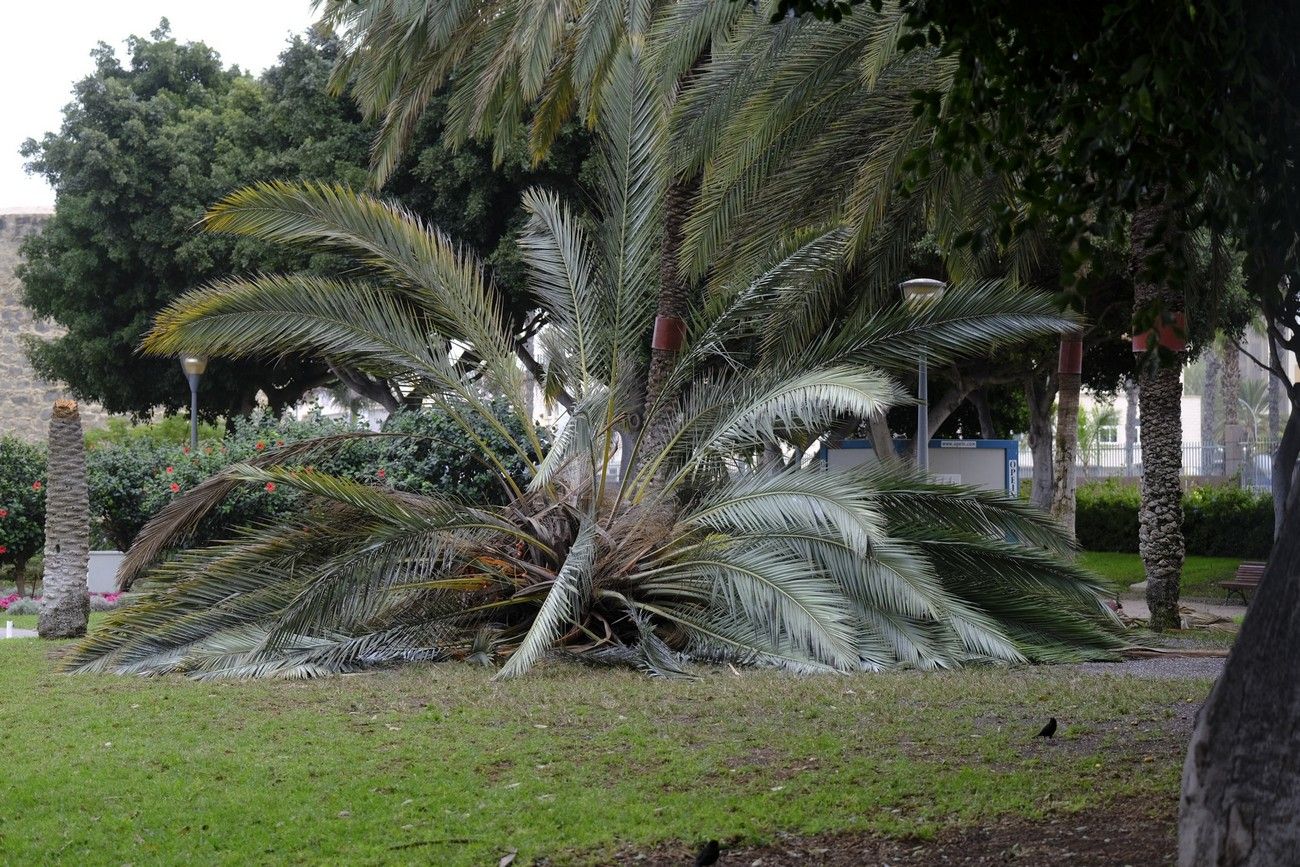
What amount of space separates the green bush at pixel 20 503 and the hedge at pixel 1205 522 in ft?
54.3

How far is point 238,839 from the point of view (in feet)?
15.0

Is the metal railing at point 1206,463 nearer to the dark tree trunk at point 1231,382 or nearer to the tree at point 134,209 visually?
the dark tree trunk at point 1231,382

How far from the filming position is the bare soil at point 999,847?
411cm

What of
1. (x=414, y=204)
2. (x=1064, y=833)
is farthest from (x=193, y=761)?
(x=414, y=204)

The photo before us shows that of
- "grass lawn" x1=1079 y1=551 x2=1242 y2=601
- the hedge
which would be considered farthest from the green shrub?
the hedge

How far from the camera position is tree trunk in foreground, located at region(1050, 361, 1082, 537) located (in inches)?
611

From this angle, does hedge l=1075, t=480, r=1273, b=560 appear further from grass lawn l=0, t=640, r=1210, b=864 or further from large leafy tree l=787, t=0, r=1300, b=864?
large leafy tree l=787, t=0, r=1300, b=864

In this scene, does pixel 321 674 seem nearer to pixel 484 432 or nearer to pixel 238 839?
pixel 238 839

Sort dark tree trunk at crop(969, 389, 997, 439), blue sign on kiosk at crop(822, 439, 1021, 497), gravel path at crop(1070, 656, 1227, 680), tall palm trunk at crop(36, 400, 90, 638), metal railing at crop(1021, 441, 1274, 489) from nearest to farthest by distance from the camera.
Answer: gravel path at crop(1070, 656, 1227, 680), tall palm trunk at crop(36, 400, 90, 638), blue sign on kiosk at crop(822, 439, 1021, 497), dark tree trunk at crop(969, 389, 997, 439), metal railing at crop(1021, 441, 1274, 489)

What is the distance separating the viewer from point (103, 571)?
15453 millimetres

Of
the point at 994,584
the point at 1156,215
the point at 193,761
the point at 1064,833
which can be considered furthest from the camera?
the point at 1156,215

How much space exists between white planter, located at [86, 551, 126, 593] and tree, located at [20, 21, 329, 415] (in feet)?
31.5

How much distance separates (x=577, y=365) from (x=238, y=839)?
6.33 metres

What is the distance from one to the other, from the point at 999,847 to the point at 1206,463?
3083 centimetres
